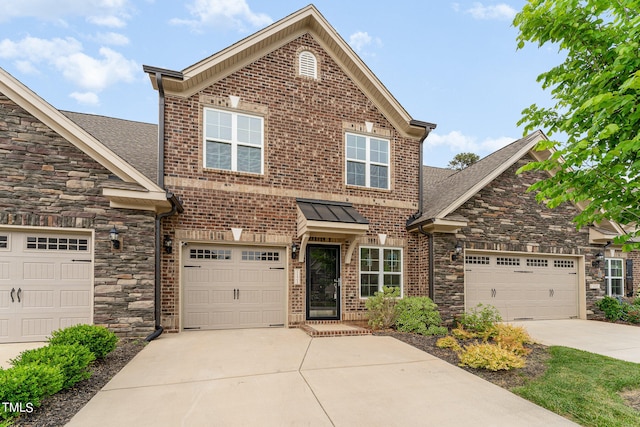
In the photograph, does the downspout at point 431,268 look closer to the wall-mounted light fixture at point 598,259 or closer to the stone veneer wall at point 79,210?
the wall-mounted light fixture at point 598,259

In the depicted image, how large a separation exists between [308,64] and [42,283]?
28.6ft

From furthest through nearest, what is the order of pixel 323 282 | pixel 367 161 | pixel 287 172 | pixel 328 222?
pixel 367 161 → pixel 323 282 → pixel 287 172 → pixel 328 222

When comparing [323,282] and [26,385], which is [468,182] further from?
[26,385]

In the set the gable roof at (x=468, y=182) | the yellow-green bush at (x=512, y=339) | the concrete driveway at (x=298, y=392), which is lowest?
the yellow-green bush at (x=512, y=339)

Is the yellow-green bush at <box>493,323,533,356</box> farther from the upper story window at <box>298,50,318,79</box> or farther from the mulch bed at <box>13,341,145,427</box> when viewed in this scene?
the upper story window at <box>298,50,318,79</box>

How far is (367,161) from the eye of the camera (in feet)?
34.2

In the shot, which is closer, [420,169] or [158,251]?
[158,251]

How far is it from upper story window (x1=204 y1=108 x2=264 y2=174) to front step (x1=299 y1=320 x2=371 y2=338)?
4399mm

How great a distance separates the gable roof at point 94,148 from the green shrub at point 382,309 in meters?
5.87

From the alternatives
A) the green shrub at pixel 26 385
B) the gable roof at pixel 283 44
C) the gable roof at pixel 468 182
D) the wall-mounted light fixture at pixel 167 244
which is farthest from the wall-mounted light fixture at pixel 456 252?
the green shrub at pixel 26 385

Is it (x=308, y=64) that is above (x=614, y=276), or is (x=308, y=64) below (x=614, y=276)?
above

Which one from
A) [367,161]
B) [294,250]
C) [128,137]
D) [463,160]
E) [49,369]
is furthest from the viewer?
[463,160]

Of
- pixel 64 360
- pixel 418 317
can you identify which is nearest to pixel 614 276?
pixel 418 317

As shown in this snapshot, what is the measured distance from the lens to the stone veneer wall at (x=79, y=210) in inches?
277
